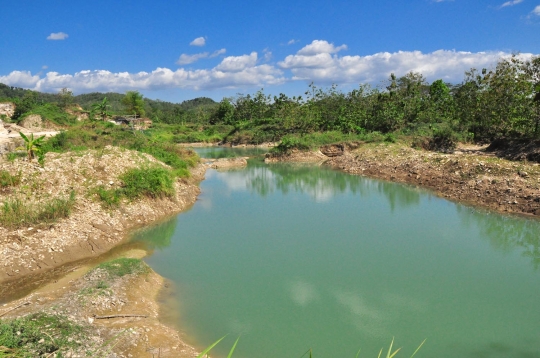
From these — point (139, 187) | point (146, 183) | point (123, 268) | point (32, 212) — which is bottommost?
point (123, 268)

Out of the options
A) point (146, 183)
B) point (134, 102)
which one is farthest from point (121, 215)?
point (134, 102)

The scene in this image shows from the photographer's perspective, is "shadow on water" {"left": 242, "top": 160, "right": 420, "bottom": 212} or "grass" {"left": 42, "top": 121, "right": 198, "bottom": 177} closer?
"shadow on water" {"left": 242, "top": 160, "right": 420, "bottom": 212}

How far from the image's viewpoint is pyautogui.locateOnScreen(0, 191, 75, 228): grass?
34.7 feet

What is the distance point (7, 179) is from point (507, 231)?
17.0 m

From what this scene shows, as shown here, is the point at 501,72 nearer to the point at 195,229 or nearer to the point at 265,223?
the point at 265,223

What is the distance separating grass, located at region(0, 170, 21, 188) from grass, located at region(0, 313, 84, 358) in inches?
313

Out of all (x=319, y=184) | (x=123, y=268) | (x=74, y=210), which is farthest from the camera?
(x=319, y=184)

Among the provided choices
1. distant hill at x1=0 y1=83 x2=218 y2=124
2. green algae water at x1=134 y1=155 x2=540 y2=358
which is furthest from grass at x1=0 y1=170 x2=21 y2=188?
distant hill at x1=0 y1=83 x2=218 y2=124

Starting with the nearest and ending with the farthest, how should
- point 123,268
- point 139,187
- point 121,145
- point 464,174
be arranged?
point 123,268 < point 139,187 < point 464,174 < point 121,145

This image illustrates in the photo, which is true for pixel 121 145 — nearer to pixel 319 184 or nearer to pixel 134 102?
pixel 319 184

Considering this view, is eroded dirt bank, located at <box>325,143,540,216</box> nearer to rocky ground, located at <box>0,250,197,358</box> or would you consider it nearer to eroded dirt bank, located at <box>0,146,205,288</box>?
eroded dirt bank, located at <box>0,146,205,288</box>

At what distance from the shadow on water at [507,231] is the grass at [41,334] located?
440 inches

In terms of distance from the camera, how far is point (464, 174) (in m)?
18.7

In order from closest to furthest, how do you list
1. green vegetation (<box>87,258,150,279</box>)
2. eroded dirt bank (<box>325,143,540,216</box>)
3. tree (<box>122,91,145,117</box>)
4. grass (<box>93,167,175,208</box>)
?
1. green vegetation (<box>87,258,150,279</box>)
2. grass (<box>93,167,175,208</box>)
3. eroded dirt bank (<box>325,143,540,216</box>)
4. tree (<box>122,91,145,117</box>)
